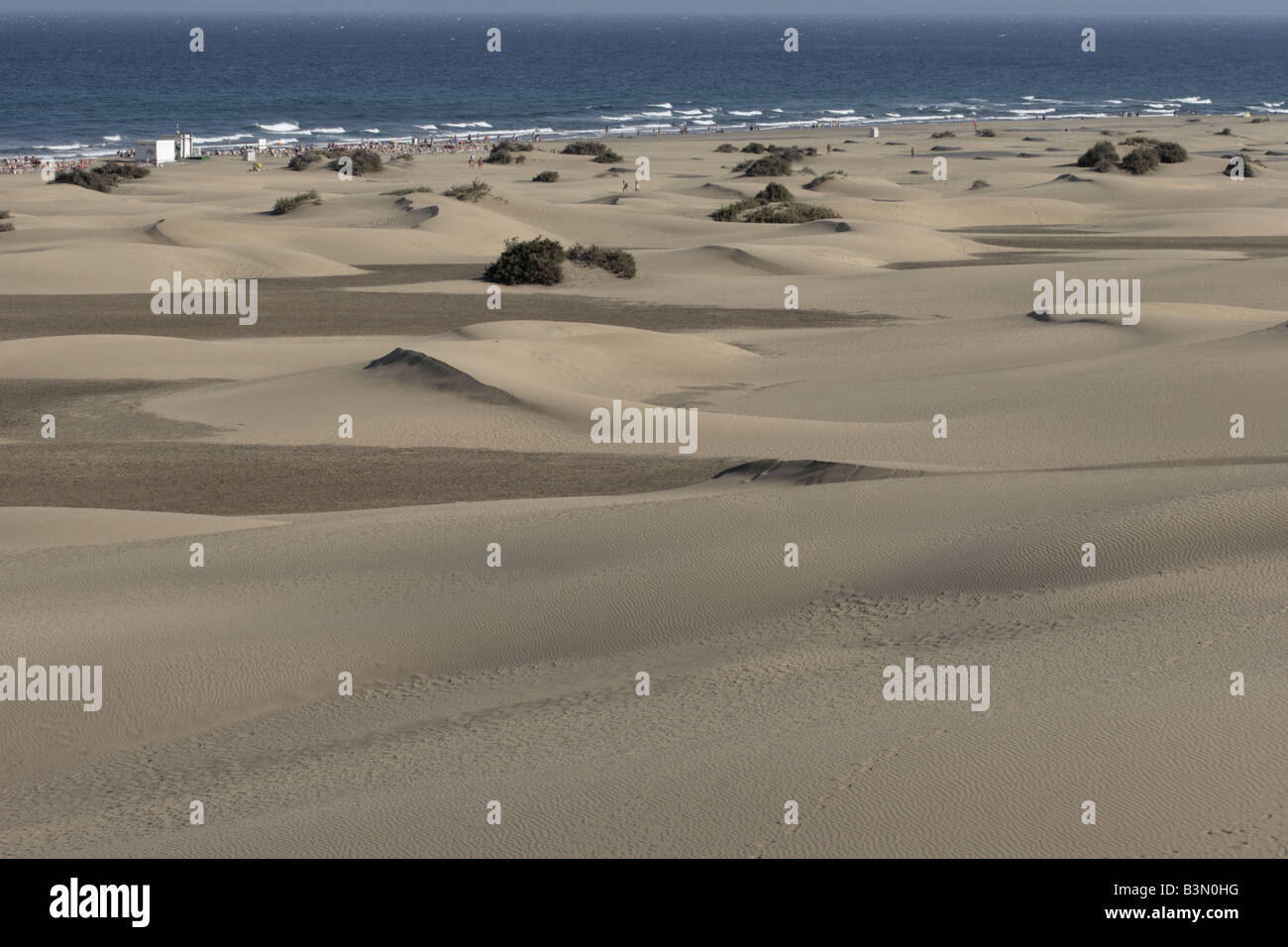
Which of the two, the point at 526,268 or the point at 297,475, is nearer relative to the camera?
the point at 297,475

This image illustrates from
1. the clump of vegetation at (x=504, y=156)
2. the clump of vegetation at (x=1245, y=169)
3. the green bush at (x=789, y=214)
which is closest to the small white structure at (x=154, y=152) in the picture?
the clump of vegetation at (x=504, y=156)

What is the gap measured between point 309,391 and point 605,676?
36.5 feet

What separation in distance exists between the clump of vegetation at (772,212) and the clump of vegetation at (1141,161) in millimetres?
17364

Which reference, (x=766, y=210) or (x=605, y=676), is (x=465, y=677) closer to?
(x=605, y=676)

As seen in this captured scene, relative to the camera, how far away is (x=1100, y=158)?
186 ft

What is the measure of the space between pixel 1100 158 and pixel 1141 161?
163 centimetres

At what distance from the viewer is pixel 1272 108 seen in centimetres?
11106

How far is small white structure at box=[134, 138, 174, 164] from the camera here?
6066 centimetres

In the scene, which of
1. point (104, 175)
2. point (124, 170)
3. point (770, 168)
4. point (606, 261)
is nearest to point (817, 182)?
point (770, 168)

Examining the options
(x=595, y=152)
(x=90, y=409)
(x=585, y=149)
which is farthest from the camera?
(x=585, y=149)

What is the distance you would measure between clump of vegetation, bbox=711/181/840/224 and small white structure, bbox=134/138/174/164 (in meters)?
27.5

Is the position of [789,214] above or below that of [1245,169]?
below

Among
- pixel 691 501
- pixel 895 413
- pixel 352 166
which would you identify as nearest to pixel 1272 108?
pixel 352 166

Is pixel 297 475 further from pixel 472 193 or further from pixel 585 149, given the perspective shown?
pixel 585 149
